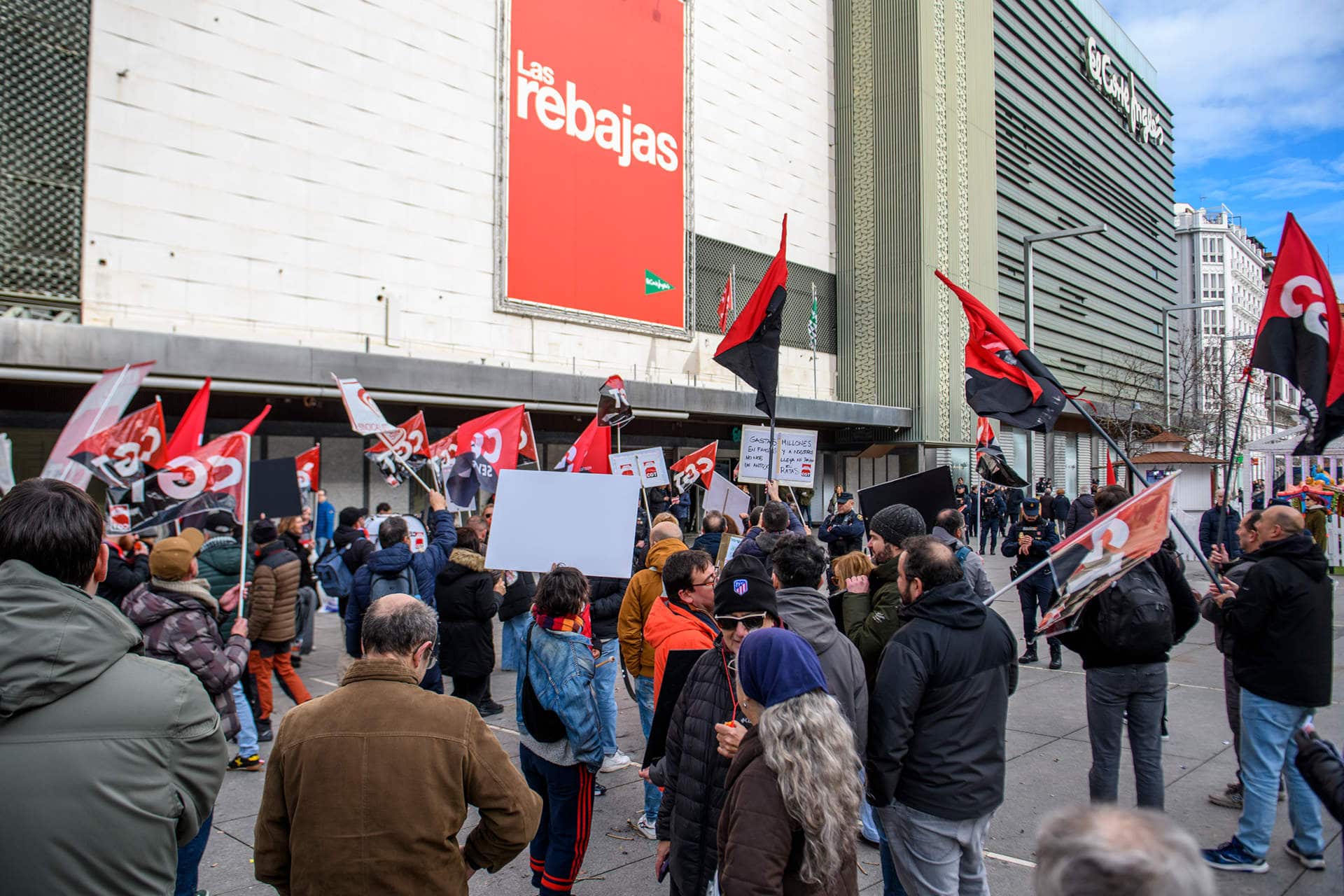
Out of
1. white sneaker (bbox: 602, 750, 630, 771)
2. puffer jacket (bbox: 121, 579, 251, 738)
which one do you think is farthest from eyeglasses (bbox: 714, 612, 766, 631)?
white sneaker (bbox: 602, 750, 630, 771)

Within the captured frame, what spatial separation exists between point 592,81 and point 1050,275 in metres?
27.2

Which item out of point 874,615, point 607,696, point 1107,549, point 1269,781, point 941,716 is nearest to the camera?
point 941,716

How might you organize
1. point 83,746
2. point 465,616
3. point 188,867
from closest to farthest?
point 83,746, point 188,867, point 465,616

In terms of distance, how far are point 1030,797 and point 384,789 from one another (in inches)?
183

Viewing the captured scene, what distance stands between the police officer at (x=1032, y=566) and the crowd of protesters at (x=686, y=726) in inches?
126

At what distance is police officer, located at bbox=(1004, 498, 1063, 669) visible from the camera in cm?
927

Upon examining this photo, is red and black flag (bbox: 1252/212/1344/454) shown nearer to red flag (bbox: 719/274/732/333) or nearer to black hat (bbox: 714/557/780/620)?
black hat (bbox: 714/557/780/620)

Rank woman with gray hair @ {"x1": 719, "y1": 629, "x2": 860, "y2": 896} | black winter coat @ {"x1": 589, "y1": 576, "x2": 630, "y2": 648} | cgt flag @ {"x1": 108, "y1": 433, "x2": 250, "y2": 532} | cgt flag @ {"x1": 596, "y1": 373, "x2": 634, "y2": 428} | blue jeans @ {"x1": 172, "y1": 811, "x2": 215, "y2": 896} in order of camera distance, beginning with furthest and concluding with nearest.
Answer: cgt flag @ {"x1": 596, "y1": 373, "x2": 634, "y2": 428}, cgt flag @ {"x1": 108, "y1": 433, "x2": 250, "y2": 532}, black winter coat @ {"x1": 589, "y1": 576, "x2": 630, "y2": 648}, blue jeans @ {"x1": 172, "y1": 811, "x2": 215, "y2": 896}, woman with gray hair @ {"x1": 719, "y1": 629, "x2": 860, "y2": 896}

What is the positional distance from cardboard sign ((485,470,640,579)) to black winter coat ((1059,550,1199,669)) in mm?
2673

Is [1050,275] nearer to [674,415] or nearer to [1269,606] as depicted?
[674,415]

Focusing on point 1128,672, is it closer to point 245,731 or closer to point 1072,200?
point 245,731

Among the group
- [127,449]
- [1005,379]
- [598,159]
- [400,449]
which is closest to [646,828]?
[1005,379]

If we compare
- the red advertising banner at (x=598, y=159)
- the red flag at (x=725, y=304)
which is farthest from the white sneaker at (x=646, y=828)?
the red flag at (x=725, y=304)

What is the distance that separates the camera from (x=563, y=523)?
578cm
